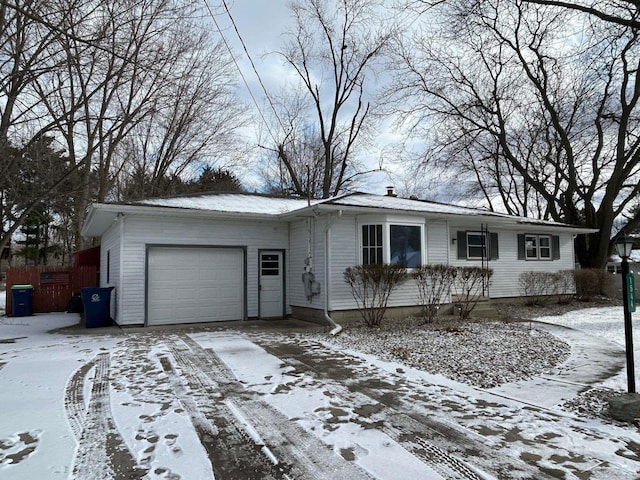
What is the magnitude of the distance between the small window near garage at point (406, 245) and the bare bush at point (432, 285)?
28cm

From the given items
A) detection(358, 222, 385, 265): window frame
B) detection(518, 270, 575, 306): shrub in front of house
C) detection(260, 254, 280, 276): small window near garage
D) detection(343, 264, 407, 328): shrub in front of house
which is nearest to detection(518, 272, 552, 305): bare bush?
detection(518, 270, 575, 306): shrub in front of house

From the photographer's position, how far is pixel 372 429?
12.5 ft

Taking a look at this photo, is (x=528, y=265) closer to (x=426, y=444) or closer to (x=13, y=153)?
(x=426, y=444)

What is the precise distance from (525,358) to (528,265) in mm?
9299

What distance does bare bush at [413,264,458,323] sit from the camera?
1049cm

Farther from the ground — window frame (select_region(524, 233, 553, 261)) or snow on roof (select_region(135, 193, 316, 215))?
snow on roof (select_region(135, 193, 316, 215))

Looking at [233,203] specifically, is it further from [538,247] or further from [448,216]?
[538,247]

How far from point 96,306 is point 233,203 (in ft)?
14.4

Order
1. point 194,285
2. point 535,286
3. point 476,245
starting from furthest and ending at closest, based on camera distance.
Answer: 1. point 535,286
2. point 476,245
3. point 194,285

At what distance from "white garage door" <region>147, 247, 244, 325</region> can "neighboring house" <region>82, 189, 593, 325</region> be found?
0.08 feet

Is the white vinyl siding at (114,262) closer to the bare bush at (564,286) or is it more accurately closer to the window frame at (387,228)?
the window frame at (387,228)

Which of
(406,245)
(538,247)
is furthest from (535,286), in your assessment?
(406,245)

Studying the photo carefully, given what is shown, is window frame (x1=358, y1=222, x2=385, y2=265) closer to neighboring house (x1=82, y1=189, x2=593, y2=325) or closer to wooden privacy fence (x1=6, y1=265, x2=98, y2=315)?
neighboring house (x1=82, y1=189, x2=593, y2=325)

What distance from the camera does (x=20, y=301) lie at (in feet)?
43.2
